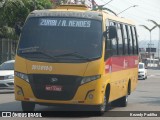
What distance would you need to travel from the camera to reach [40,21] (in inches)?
619

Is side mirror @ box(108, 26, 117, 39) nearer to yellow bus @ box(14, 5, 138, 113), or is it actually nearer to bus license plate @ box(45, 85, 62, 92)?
yellow bus @ box(14, 5, 138, 113)

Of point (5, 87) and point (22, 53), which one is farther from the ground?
point (22, 53)

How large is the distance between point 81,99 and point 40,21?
2569 mm

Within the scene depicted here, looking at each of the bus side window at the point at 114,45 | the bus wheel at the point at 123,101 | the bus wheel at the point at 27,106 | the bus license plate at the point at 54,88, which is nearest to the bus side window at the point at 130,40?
the bus wheel at the point at 123,101

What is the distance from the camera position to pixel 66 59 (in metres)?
14.8

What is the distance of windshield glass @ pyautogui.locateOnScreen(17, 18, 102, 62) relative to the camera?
15.0m

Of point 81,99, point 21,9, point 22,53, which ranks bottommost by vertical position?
point 21,9

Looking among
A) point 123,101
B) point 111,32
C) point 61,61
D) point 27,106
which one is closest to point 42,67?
point 61,61

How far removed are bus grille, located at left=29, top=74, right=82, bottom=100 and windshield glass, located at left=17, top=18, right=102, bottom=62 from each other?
1.54 feet

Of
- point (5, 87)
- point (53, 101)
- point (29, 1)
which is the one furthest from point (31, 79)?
point (29, 1)

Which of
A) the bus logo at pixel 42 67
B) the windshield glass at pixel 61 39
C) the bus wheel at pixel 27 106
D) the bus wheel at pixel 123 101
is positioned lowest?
the bus wheel at pixel 123 101

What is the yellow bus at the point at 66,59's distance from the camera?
14711 mm

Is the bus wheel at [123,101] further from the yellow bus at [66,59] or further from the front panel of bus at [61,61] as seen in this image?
the front panel of bus at [61,61]

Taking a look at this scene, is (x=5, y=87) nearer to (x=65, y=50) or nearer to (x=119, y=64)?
(x=119, y=64)
